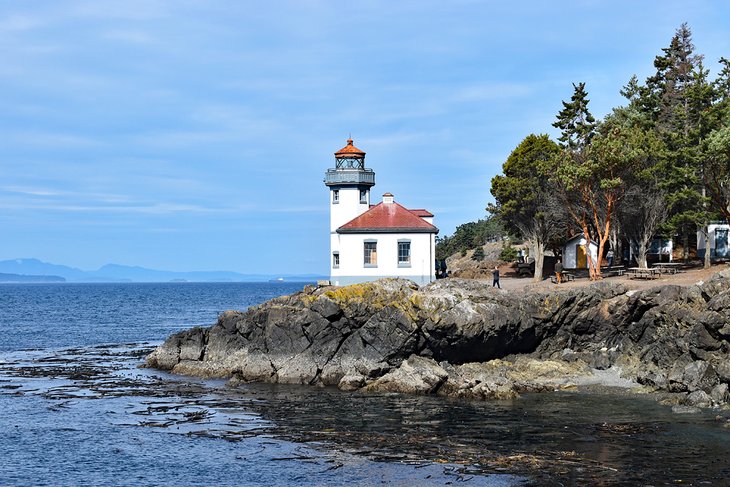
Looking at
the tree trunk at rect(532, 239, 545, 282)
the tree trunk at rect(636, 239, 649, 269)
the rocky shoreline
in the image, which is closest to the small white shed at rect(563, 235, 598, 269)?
the tree trunk at rect(532, 239, 545, 282)

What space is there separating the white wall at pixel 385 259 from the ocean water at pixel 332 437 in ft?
56.4

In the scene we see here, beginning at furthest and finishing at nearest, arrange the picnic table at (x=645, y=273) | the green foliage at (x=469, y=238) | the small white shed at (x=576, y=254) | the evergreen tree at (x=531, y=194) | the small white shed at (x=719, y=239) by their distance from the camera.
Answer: the green foliage at (x=469, y=238), the small white shed at (x=576, y=254), the small white shed at (x=719, y=239), the evergreen tree at (x=531, y=194), the picnic table at (x=645, y=273)

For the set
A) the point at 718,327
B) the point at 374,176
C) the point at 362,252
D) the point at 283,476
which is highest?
the point at 374,176

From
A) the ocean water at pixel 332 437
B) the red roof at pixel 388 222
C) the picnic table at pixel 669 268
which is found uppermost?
the red roof at pixel 388 222

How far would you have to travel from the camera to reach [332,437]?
25016 mm

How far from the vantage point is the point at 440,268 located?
6631 cm

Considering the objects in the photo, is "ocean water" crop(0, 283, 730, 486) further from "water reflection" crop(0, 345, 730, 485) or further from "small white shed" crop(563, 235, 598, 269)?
"small white shed" crop(563, 235, 598, 269)

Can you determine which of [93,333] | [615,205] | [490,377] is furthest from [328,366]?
[93,333]

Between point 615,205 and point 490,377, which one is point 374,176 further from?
point 490,377

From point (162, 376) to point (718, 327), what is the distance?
2484 cm

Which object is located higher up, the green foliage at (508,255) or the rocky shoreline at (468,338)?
the green foliage at (508,255)

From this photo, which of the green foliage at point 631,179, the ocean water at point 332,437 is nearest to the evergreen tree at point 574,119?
the green foliage at point 631,179

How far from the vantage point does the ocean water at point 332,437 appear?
2088 cm

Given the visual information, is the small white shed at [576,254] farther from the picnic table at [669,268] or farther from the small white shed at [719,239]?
the picnic table at [669,268]
